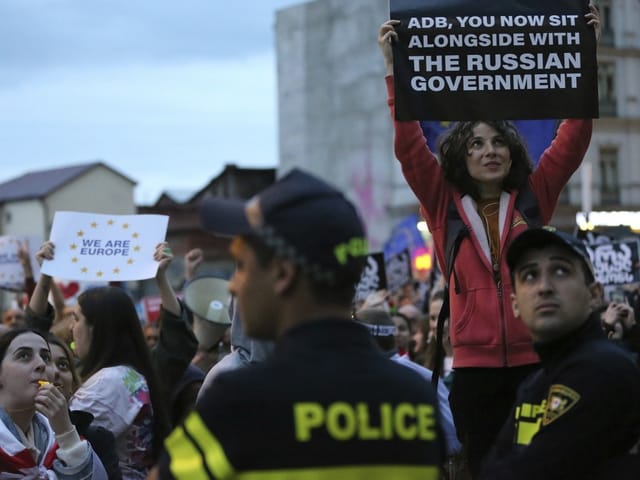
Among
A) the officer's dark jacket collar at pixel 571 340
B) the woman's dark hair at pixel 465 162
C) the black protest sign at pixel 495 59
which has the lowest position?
the officer's dark jacket collar at pixel 571 340

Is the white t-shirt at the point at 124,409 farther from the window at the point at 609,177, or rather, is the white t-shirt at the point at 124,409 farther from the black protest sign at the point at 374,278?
the window at the point at 609,177

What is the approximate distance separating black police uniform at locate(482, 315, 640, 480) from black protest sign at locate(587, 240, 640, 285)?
7.47 meters

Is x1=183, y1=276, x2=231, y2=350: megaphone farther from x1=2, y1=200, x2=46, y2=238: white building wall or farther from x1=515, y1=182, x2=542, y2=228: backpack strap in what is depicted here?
x1=2, y1=200, x2=46, y2=238: white building wall

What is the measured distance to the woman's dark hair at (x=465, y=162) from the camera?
198 inches

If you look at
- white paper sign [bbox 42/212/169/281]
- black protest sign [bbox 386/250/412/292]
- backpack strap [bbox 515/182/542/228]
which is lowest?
black protest sign [bbox 386/250/412/292]

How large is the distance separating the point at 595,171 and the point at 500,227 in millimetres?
44351

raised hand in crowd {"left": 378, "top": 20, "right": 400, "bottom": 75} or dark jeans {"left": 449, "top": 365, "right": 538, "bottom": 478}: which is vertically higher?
raised hand in crowd {"left": 378, "top": 20, "right": 400, "bottom": 75}

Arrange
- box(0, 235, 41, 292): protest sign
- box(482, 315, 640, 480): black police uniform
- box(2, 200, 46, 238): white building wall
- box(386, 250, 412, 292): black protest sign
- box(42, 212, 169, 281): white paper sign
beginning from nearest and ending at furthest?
box(482, 315, 640, 480): black police uniform, box(42, 212, 169, 281): white paper sign, box(0, 235, 41, 292): protest sign, box(386, 250, 412, 292): black protest sign, box(2, 200, 46, 238): white building wall

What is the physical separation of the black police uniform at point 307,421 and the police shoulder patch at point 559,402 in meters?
0.94

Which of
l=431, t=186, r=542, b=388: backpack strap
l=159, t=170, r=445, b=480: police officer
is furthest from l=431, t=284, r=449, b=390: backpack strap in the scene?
l=159, t=170, r=445, b=480: police officer

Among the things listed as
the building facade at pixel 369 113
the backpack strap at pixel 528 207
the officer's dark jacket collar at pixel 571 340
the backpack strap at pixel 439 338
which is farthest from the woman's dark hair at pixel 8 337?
the building facade at pixel 369 113

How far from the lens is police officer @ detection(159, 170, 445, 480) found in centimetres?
255

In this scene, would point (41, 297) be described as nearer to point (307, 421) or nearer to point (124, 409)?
point (124, 409)

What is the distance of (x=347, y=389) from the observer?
261 cm
